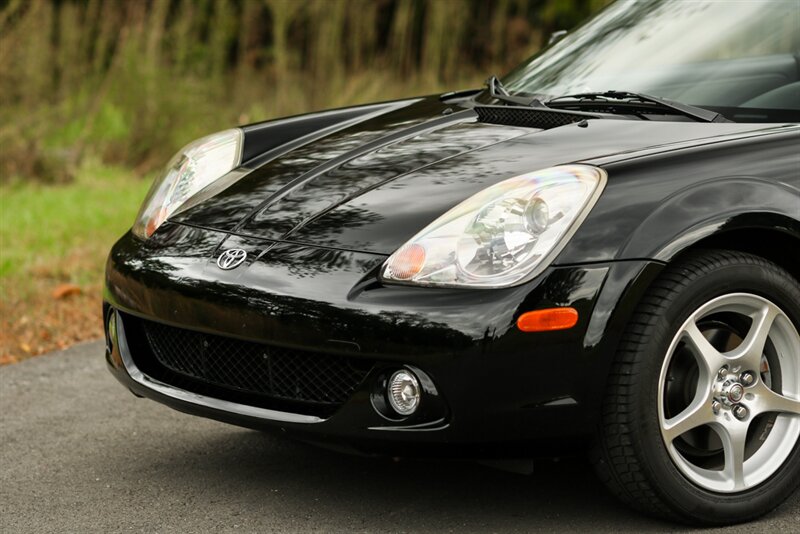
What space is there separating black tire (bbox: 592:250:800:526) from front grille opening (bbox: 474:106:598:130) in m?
0.67

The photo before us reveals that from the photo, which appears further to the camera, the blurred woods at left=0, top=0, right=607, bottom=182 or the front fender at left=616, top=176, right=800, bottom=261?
the blurred woods at left=0, top=0, right=607, bottom=182

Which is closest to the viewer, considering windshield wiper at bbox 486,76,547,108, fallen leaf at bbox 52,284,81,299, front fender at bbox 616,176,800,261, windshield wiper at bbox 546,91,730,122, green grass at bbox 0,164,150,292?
front fender at bbox 616,176,800,261

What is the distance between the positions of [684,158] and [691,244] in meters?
0.25

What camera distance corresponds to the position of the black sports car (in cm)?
275

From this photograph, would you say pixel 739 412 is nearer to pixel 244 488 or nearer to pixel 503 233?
pixel 503 233

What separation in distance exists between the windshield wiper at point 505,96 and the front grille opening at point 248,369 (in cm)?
123

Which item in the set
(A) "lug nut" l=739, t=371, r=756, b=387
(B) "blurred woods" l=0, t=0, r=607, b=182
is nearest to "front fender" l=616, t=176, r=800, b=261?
(A) "lug nut" l=739, t=371, r=756, b=387

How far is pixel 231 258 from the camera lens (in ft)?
10.1

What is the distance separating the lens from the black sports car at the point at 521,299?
9.04ft

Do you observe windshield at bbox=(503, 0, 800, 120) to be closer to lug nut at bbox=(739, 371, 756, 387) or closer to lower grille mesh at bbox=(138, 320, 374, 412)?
lug nut at bbox=(739, 371, 756, 387)

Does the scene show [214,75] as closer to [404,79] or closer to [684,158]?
[404,79]

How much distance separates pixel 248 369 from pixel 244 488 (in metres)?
0.48

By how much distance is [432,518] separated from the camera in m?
3.10

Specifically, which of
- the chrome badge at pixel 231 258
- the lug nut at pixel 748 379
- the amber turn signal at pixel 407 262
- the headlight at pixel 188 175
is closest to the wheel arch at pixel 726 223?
the lug nut at pixel 748 379
